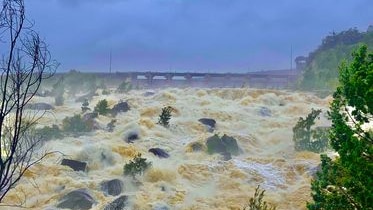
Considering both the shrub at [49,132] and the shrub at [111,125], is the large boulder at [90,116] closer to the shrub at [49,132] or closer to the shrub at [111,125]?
the shrub at [111,125]

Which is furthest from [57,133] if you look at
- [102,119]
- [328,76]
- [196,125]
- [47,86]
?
[328,76]

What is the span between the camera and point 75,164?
17.8 metres

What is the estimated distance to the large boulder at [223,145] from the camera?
22.0 m

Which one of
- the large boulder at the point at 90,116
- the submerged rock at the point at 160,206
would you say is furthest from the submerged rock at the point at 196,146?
the large boulder at the point at 90,116

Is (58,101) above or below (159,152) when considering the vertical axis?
above

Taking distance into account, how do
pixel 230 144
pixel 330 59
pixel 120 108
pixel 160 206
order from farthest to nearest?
1. pixel 330 59
2. pixel 120 108
3. pixel 230 144
4. pixel 160 206

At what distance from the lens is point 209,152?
2184cm

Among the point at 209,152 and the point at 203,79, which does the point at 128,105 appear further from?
the point at 203,79

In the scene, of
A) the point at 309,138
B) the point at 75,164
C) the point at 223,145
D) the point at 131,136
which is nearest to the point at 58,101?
the point at 131,136

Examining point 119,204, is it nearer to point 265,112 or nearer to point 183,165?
point 183,165

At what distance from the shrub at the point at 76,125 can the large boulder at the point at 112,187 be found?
9654 millimetres

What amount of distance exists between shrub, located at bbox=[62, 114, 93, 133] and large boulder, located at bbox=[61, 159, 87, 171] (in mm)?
7444

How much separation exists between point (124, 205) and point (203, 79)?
175ft

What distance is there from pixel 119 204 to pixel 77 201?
47.9 inches
